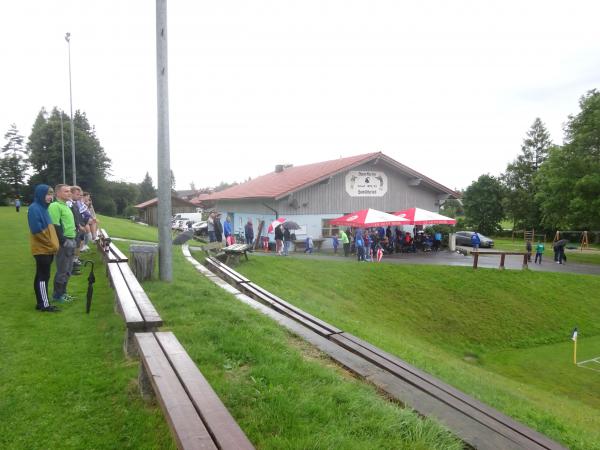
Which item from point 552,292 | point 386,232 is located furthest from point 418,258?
point 552,292

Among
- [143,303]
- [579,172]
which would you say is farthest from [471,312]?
[579,172]

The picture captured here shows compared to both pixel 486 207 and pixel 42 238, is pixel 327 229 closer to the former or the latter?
pixel 42 238

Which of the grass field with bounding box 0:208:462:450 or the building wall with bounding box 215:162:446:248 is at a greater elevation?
the building wall with bounding box 215:162:446:248

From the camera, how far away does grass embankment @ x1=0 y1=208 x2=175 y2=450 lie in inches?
128

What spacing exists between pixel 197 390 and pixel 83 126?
241 ft

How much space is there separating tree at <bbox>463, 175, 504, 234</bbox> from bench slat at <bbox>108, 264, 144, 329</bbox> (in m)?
58.7

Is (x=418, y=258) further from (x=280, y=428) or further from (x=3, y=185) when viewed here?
(x=3, y=185)

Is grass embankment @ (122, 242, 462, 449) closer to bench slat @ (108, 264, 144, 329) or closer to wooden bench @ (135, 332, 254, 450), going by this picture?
wooden bench @ (135, 332, 254, 450)

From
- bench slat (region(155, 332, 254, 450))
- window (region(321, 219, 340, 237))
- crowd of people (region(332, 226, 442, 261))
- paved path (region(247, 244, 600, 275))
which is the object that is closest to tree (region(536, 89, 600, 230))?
paved path (region(247, 244, 600, 275))

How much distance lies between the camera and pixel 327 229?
1030 inches

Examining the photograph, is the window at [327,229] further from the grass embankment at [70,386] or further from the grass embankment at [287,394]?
the grass embankment at [287,394]

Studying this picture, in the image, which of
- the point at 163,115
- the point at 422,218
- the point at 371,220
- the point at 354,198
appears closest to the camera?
the point at 163,115

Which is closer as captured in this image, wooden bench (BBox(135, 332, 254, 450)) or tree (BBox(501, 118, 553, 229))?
wooden bench (BBox(135, 332, 254, 450))

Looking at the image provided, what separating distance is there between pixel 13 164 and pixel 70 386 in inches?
2793
